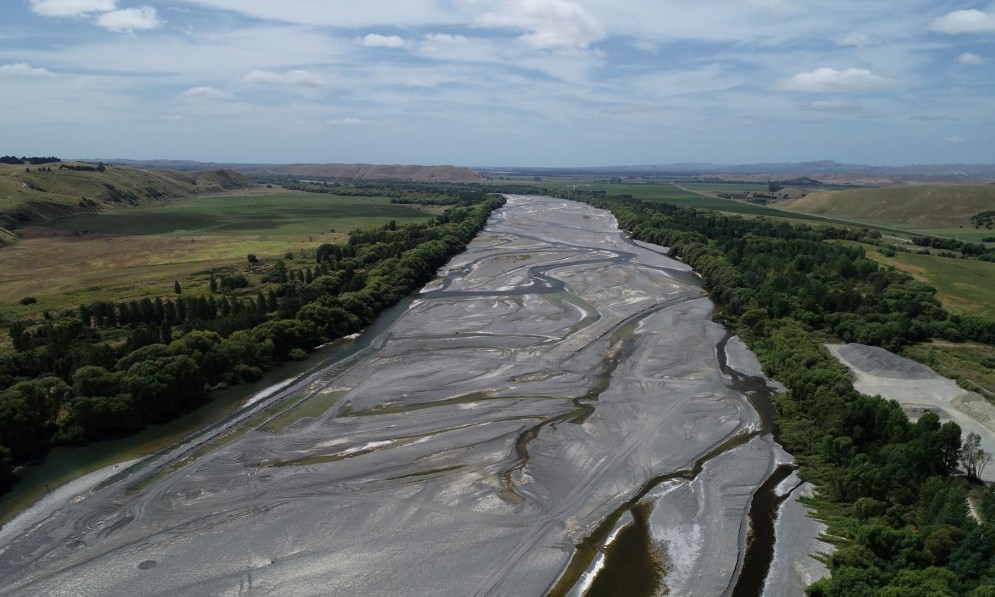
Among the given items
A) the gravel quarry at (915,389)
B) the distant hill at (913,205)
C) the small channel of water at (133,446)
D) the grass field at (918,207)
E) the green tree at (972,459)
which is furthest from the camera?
the distant hill at (913,205)

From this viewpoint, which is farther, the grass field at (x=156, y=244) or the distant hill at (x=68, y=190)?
the distant hill at (x=68, y=190)

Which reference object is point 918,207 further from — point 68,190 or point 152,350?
point 68,190

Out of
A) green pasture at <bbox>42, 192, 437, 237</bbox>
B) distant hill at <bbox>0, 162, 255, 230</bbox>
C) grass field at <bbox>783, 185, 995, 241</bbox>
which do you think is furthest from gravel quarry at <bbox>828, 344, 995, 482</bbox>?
distant hill at <bbox>0, 162, 255, 230</bbox>

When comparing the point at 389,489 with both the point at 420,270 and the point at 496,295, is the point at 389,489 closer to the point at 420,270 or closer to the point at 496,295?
the point at 496,295

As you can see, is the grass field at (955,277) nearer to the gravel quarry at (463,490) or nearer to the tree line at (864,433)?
the tree line at (864,433)

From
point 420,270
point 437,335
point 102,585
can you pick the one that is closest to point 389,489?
point 102,585

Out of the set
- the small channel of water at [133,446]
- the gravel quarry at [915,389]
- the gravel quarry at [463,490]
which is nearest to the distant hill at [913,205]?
the gravel quarry at [915,389]
